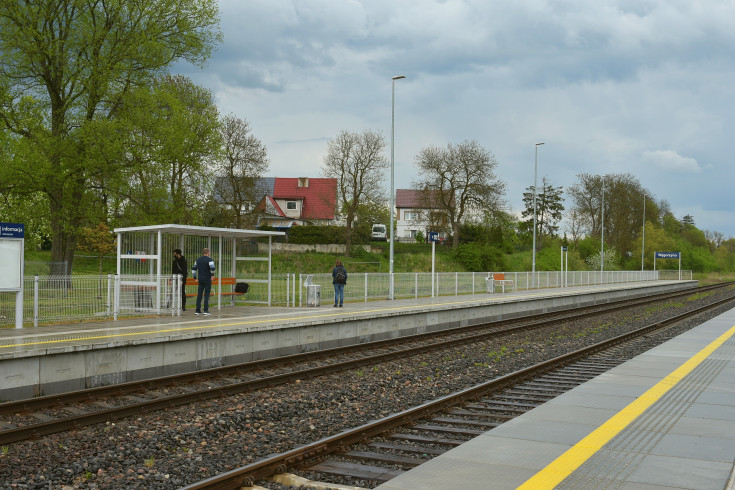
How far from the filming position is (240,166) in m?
59.0

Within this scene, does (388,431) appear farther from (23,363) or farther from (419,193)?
(419,193)

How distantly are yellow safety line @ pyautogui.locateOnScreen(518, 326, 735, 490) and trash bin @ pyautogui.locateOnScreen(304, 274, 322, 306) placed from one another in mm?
13572

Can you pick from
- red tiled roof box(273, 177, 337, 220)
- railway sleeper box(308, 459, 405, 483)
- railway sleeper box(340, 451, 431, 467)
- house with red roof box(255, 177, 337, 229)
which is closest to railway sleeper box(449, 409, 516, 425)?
railway sleeper box(340, 451, 431, 467)

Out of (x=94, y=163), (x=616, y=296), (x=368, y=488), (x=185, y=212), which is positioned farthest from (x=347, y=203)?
(x=368, y=488)

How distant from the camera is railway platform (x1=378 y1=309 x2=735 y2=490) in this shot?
5.83 meters

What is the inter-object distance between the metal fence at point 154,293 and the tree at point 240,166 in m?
27.6

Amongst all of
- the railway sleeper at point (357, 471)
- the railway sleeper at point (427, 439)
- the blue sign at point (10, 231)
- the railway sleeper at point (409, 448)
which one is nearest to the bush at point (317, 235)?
the blue sign at point (10, 231)

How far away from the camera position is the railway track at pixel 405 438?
6613 mm

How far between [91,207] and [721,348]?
2461cm

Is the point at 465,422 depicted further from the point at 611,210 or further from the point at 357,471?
the point at 611,210

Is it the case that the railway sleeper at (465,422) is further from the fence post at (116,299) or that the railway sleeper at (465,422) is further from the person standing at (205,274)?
the fence post at (116,299)

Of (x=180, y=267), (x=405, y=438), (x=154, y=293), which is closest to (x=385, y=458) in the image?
(x=405, y=438)

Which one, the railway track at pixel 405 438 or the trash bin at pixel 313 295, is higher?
the trash bin at pixel 313 295

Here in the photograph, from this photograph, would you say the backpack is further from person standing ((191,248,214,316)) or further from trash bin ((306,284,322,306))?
person standing ((191,248,214,316))
